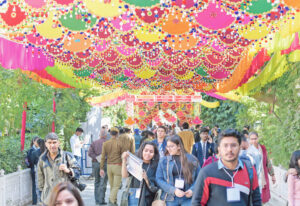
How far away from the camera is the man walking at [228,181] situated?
405 centimetres

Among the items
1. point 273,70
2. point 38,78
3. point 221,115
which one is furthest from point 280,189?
point 221,115

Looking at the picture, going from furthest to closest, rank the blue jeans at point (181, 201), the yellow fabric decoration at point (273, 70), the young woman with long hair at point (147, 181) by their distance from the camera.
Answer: the yellow fabric decoration at point (273, 70), the young woman with long hair at point (147, 181), the blue jeans at point (181, 201)

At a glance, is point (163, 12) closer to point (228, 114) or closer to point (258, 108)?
point (258, 108)

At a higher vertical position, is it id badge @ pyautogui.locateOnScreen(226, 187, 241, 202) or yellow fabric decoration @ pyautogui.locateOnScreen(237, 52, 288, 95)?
yellow fabric decoration @ pyautogui.locateOnScreen(237, 52, 288, 95)

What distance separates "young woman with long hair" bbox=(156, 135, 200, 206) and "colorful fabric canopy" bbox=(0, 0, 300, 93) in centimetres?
245

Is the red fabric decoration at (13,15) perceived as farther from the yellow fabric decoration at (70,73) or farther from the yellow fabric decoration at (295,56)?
the yellow fabric decoration at (70,73)

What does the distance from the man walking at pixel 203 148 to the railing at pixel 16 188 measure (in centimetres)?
382

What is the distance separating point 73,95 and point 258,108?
714 cm

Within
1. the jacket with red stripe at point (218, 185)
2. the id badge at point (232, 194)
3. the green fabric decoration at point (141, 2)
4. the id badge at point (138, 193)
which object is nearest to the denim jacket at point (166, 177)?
the id badge at point (138, 193)

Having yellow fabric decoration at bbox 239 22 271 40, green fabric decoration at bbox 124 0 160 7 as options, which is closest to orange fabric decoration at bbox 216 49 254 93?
yellow fabric decoration at bbox 239 22 271 40

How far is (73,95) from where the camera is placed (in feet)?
61.9

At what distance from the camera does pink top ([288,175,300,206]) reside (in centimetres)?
592

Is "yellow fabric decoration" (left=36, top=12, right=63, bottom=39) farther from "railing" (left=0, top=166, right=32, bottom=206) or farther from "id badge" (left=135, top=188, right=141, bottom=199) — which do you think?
"id badge" (left=135, top=188, right=141, bottom=199)

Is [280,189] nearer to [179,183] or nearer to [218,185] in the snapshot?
[179,183]
